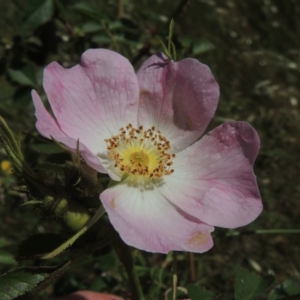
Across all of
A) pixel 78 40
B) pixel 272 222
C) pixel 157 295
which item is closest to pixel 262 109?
pixel 272 222

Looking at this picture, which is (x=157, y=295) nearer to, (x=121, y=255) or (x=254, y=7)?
(x=121, y=255)

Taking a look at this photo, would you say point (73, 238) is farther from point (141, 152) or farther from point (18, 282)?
point (141, 152)

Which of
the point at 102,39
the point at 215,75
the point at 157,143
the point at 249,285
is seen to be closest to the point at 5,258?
the point at 157,143

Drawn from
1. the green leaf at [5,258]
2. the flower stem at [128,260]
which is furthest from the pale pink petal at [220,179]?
the green leaf at [5,258]

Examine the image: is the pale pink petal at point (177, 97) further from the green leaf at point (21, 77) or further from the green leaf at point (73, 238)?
the green leaf at point (21, 77)

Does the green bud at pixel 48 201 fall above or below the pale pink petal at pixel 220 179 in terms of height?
above

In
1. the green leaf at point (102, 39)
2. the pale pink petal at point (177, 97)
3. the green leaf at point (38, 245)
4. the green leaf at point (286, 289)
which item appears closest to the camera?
the green leaf at point (38, 245)

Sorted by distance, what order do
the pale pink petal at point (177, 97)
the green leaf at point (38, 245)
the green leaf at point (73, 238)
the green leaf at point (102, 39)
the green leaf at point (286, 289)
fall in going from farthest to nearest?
the green leaf at point (102, 39), the green leaf at point (286, 289), the pale pink petal at point (177, 97), the green leaf at point (38, 245), the green leaf at point (73, 238)

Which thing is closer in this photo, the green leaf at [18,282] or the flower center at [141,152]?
the green leaf at [18,282]
